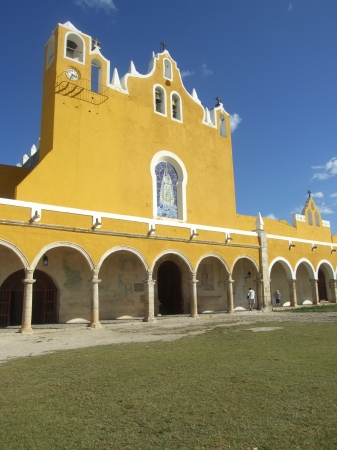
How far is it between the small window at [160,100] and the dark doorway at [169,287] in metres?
6.96

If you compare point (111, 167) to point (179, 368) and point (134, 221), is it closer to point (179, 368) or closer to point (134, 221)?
point (134, 221)

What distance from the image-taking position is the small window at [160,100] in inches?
703

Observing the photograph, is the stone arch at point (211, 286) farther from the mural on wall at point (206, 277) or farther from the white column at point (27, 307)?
the white column at point (27, 307)

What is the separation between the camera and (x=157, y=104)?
59.2 ft

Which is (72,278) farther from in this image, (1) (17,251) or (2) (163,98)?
(2) (163,98)

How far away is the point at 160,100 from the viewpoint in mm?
18016

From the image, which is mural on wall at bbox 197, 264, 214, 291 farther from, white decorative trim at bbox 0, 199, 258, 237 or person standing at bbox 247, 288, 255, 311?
white decorative trim at bbox 0, 199, 258, 237

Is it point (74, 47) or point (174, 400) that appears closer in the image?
point (174, 400)

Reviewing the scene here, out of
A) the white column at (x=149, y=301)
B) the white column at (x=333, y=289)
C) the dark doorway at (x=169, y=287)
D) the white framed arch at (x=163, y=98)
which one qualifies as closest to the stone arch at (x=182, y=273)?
the dark doorway at (x=169, y=287)

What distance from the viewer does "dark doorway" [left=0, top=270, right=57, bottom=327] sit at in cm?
1299

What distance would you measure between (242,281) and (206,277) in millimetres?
2449

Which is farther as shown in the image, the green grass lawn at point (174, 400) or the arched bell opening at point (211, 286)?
the arched bell opening at point (211, 286)

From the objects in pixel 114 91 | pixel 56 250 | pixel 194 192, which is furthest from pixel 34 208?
pixel 194 192

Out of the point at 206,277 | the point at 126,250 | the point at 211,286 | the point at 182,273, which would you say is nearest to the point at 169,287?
the point at 182,273
